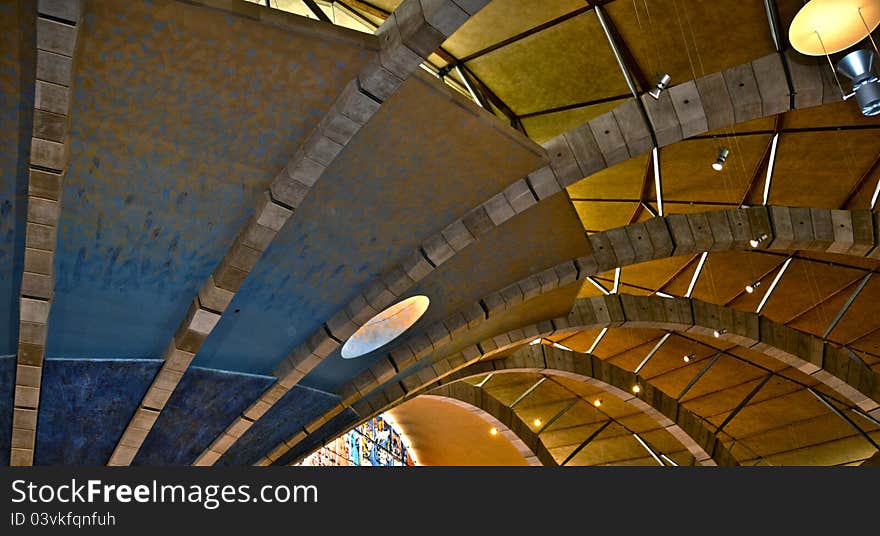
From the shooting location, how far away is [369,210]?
16.2 m

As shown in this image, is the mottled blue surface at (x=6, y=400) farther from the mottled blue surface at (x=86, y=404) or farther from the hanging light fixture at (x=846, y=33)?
the hanging light fixture at (x=846, y=33)

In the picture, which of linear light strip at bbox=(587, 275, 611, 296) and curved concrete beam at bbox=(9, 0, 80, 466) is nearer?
curved concrete beam at bbox=(9, 0, 80, 466)

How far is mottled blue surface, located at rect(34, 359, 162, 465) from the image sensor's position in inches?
695

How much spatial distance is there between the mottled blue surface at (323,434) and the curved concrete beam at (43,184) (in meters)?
10.4

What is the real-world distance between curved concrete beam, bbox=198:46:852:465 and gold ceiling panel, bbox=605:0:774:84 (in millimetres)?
1815

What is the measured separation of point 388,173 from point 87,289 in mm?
6124

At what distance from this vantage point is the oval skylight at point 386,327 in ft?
68.9

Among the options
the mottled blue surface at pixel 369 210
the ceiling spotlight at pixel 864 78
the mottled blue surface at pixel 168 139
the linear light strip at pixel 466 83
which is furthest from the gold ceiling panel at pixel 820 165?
the mottled blue surface at pixel 168 139

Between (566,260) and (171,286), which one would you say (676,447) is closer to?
(566,260)

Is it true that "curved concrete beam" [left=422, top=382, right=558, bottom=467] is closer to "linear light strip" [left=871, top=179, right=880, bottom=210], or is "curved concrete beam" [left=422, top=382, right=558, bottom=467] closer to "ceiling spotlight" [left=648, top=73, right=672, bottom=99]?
"linear light strip" [left=871, top=179, right=880, bottom=210]

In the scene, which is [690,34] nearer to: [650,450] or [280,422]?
[280,422]

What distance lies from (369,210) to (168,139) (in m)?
4.07

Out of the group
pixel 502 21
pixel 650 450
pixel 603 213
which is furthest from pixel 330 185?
pixel 650 450

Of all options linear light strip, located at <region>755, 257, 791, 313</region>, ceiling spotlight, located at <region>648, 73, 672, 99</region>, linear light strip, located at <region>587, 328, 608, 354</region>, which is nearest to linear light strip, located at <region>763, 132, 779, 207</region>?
linear light strip, located at <region>755, 257, 791, 313</region>
